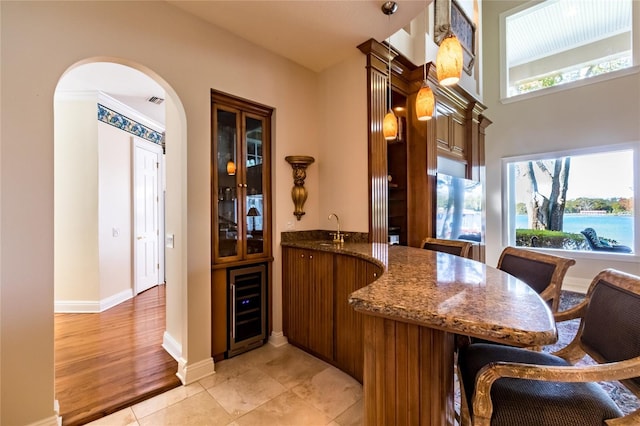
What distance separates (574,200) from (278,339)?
18.8 feet

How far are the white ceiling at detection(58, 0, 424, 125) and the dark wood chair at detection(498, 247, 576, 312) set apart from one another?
78.6 inches

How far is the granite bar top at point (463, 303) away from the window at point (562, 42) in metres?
6.05

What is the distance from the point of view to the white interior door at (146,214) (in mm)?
4320

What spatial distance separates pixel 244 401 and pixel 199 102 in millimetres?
2312

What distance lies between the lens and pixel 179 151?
90.2 inches

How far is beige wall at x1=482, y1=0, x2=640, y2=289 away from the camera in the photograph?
4438 mm

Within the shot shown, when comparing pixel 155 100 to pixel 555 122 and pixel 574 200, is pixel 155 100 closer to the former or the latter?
pixel 555 122

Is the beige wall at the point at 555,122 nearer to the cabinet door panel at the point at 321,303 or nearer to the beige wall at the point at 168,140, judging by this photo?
the beige wall at the point at 168,140

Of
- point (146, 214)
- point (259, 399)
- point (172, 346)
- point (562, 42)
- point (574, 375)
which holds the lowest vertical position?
point (259, 399)

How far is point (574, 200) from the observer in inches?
194

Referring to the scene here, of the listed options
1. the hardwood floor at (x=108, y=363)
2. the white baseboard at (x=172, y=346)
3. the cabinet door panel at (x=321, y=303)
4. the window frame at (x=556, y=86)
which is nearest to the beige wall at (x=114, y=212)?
the hardwood floor at (x=108, y=363)

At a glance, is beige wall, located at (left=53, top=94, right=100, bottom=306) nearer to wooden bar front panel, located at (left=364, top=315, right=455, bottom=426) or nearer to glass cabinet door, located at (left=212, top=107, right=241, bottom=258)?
glass cabinet door, located at (left=212, top=107, right=241, bottom=258)

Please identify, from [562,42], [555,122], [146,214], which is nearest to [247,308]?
[146,214]

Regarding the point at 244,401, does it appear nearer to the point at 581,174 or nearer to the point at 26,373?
the point at 26,373
